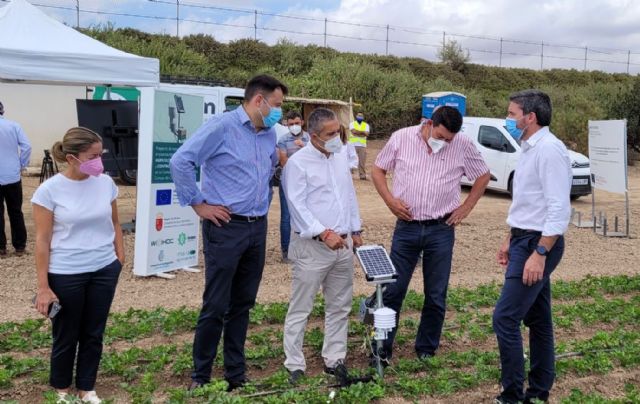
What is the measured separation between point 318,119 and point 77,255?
5.75 ft

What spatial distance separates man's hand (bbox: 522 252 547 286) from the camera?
4047 mm

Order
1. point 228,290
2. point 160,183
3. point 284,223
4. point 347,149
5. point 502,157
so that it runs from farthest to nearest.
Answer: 1. point 502,157
2. point 284,223
3. point 160,183
4. point 347,149
5. point 228,290

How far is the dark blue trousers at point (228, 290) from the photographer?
4.32 m

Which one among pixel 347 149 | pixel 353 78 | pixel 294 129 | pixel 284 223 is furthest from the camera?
pixel 353 78

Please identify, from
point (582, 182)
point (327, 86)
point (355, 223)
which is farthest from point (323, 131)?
point (327, 86)

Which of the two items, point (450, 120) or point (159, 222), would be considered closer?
point (450, 120)

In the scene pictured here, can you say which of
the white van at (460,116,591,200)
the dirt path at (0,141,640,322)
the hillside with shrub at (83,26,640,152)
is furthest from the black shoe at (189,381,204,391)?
the hillside with shrub at (83,26,640,152)

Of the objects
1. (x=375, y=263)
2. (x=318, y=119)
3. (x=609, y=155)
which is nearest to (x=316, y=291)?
(x=375, y=263)

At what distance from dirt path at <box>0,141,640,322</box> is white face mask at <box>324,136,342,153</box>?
293cm

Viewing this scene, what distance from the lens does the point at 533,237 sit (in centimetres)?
416

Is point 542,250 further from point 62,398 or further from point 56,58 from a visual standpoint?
point 56,58

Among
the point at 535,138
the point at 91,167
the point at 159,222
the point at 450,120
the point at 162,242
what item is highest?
the point at 450,120

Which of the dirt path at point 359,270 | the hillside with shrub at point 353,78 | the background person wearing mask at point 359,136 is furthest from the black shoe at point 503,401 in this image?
the hillside with shrub at point 353,78

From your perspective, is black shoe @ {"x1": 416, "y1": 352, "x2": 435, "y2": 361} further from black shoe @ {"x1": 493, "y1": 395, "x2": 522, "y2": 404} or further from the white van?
the white van
